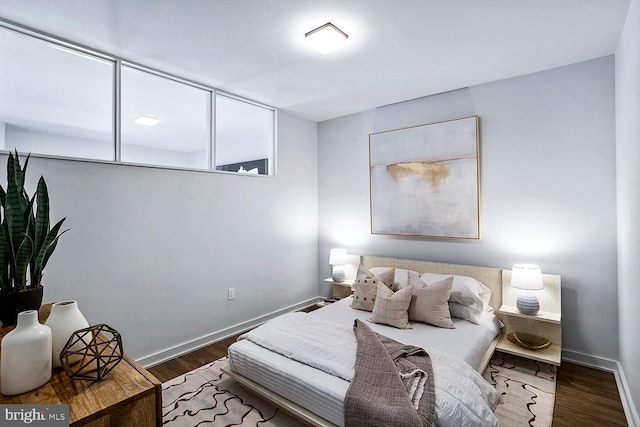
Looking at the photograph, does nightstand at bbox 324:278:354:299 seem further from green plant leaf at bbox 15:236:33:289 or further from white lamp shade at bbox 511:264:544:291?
green plant leaf at bbox 15:236:33:289

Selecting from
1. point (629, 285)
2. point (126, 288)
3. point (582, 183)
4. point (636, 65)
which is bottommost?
point (126, 288)

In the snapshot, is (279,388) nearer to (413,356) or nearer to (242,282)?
(413,356)

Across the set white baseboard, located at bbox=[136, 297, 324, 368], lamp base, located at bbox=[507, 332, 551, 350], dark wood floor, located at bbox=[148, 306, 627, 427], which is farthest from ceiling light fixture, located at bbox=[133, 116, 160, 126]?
lamp base, located at bbox=[507, 332, 551, 350]

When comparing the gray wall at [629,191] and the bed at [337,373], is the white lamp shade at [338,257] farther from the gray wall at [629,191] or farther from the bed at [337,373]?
the gray wall at [629,191]

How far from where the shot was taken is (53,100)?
245cm

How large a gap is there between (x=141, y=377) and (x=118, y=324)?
1.95 m

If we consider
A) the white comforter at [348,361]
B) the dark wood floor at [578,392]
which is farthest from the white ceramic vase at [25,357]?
the dark wood floor at [578,392]

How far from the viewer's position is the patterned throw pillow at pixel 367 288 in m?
3.04

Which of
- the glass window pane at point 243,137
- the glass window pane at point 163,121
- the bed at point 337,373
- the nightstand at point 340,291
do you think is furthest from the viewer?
the nightstand at point 340,291

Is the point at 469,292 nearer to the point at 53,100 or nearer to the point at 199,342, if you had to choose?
the point at 199,342

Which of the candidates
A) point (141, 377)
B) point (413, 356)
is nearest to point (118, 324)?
point (141, 377)

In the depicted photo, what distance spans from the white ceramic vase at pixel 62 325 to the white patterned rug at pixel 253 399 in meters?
1.27

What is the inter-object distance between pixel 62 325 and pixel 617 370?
3.77 metres

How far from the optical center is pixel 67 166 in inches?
93.3
